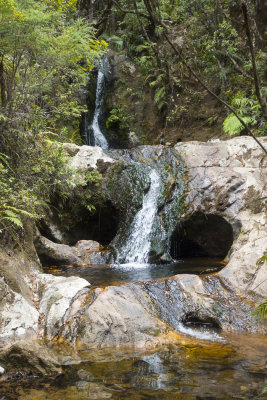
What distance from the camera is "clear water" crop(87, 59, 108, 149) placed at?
14.8 metres

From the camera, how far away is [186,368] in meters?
3.48

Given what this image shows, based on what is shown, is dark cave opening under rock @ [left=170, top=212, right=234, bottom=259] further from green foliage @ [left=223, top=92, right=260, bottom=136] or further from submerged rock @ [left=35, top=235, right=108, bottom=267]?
green foliage @ [left=223, top=92, right=260, bottom=136]

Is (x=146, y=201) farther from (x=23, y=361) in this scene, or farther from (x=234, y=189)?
(x=23, y=361)

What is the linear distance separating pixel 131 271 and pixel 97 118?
395 inches

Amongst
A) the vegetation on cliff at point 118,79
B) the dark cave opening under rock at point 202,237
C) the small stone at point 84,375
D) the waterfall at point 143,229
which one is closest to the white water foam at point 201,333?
the small stone at point 84,375

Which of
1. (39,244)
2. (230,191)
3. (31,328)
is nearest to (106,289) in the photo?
(31,328)

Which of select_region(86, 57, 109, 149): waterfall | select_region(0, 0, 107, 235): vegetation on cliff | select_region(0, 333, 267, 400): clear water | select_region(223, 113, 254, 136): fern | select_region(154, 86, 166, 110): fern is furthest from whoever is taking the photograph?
select_region(86, 57, 109, 149): waterfall

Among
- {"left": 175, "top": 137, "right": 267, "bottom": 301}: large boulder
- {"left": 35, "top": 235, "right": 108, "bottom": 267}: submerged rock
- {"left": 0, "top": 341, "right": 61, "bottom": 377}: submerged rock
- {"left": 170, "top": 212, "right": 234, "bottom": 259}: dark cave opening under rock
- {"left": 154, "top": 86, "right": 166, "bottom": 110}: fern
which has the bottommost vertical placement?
{"left": 0, "top": 341, "right": 61, "bottom": 377}: submerged rock

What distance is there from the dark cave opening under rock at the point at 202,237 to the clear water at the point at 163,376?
14.6 feet

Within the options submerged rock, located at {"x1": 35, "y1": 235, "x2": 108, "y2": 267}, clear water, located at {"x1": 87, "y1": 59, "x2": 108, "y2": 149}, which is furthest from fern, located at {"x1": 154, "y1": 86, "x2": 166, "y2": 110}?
submerged rock, located at {"x1": 35, "y1": 235, "x2": 108, "y2": 267}

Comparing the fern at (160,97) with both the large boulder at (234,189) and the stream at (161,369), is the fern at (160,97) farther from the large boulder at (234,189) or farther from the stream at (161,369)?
the stream at (161,369)

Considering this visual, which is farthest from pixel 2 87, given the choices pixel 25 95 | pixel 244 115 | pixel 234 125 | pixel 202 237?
pixel 244 115

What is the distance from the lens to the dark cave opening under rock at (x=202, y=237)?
27.7 feet

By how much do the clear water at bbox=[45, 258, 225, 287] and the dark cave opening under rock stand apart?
793mm
